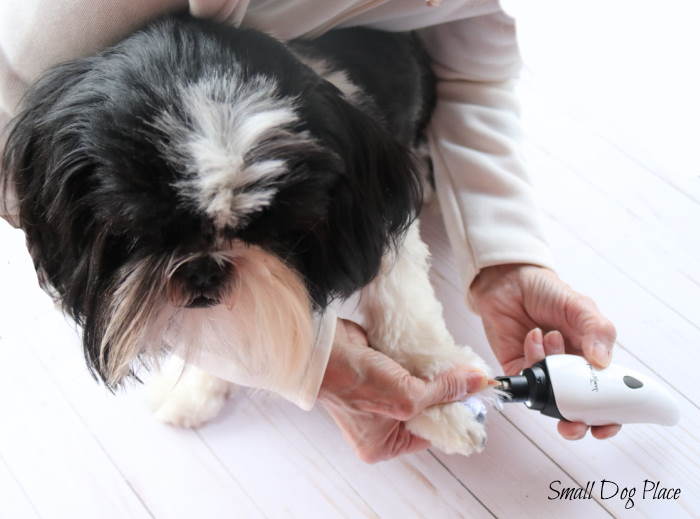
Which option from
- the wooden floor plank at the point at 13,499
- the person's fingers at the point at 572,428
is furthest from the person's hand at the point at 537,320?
the wooden floor plank at the point at 13,499

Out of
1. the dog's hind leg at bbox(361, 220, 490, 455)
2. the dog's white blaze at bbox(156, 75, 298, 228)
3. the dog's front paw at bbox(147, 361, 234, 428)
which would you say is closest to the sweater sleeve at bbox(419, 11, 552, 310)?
the dog's hind leg at bbox(361, 220, 490, 455)

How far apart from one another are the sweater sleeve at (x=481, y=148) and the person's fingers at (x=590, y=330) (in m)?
0.11

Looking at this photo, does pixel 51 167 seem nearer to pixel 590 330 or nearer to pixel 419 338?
pixel 419 338

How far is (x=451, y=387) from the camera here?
120cm

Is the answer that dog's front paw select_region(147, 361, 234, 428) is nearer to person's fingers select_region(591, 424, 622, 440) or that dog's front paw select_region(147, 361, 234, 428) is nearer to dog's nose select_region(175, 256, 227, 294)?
dog's nose select_region(175, 256, 227, 294)

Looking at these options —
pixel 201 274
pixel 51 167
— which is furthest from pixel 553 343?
pixel 51 167

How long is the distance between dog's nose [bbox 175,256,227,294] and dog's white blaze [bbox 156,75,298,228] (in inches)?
3.2

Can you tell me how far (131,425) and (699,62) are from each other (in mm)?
1546

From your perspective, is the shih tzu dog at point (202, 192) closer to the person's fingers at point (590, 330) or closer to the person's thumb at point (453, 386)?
the person's thumb at point (453, 386)

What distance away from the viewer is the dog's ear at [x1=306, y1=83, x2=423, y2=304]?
900 mm

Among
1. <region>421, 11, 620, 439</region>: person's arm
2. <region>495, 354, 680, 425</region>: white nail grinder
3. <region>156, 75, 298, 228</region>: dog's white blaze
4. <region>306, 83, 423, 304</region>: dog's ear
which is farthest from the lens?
<region>421, 11, 620, 439</region>: person's arm

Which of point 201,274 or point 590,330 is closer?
point 201,274

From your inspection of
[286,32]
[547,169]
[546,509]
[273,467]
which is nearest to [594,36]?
[547,169]

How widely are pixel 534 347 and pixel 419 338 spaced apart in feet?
0.69
